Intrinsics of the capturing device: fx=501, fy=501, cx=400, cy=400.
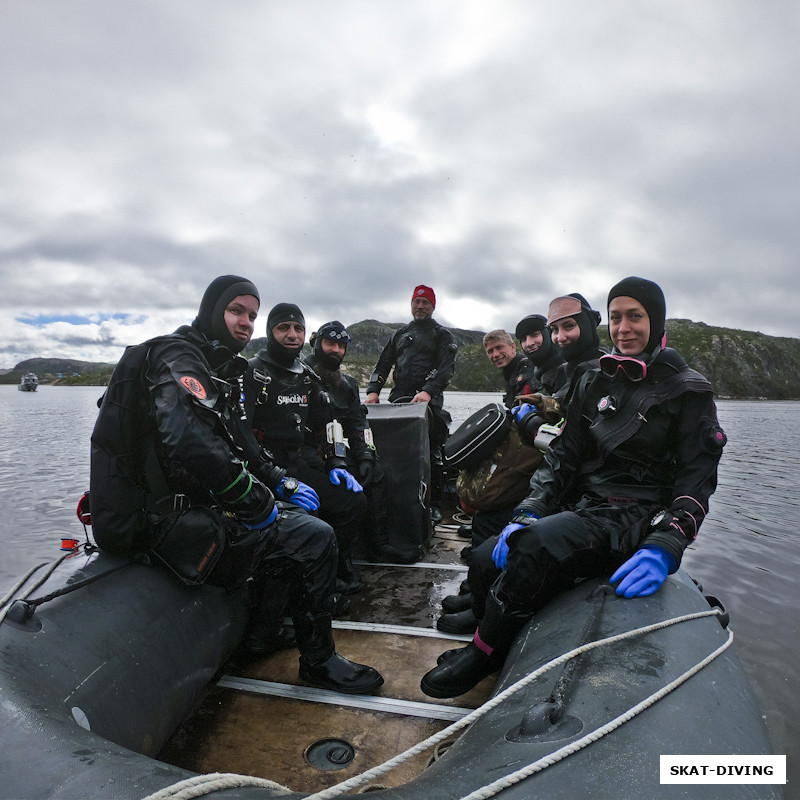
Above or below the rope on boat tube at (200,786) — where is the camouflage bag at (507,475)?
above

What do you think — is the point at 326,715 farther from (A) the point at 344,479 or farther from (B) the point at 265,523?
(A) the point at 344,479

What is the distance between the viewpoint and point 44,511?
11.2m

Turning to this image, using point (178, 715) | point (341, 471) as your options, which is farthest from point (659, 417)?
point (178, 715)

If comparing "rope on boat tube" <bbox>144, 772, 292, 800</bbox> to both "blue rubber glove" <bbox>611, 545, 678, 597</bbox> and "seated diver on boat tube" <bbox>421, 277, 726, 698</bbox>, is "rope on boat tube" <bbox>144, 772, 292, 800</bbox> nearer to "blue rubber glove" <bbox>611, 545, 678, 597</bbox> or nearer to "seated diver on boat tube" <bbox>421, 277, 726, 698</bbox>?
"seated diver on boat tube" <bbox>421, 277, 726, 698</bbox>

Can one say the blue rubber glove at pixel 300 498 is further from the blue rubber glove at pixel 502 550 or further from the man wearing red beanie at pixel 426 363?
the man wearing red beanie at pixel 426 363

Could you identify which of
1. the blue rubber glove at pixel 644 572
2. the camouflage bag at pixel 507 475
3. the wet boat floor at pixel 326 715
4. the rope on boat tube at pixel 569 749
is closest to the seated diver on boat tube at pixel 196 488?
the wet boat floor at pixel 326 715

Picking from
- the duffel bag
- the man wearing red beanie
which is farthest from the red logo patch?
the man wearing red beanie

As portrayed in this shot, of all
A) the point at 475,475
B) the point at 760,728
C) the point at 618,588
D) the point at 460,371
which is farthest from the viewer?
the point at 460,371

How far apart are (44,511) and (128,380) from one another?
11082 mm

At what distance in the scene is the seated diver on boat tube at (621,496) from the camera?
8.42ft

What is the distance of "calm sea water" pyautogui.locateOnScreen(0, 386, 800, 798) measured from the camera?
13.7ft

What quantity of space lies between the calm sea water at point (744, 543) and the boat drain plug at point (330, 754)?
1.83 metres

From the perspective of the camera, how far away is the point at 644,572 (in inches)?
93.8

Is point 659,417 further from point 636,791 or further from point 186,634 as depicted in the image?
point 186,634
